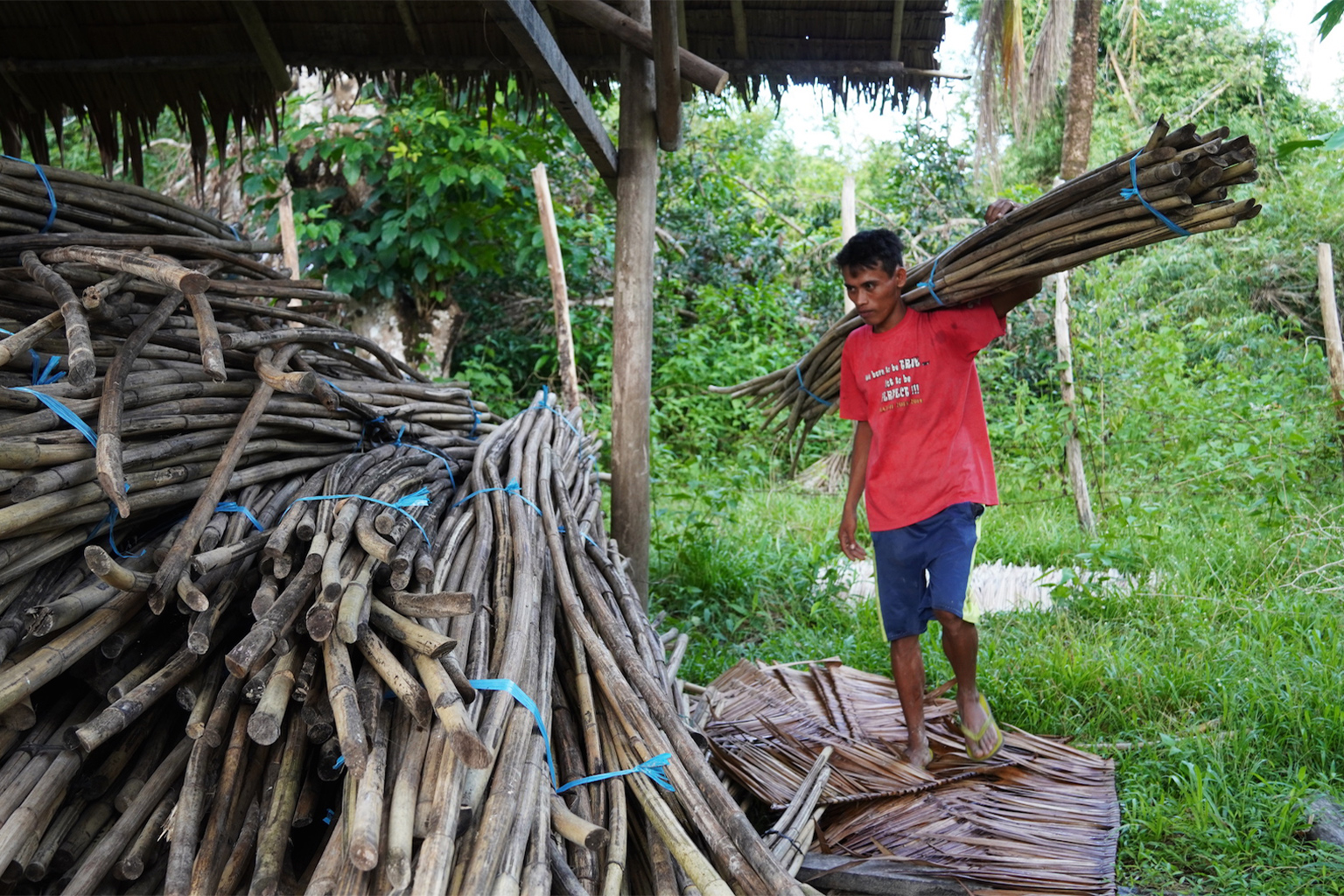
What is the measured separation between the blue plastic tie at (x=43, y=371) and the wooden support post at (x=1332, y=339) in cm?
605

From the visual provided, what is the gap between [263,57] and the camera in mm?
4230

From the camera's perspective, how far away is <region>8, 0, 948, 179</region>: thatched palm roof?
408cm

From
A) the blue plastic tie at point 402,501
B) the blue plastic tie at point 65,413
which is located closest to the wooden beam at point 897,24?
the blue plastic tie at point 402,501

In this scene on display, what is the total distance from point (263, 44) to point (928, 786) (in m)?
4.04

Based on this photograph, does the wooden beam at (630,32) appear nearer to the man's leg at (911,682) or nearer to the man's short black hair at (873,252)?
the man's short black hair at (873,252)

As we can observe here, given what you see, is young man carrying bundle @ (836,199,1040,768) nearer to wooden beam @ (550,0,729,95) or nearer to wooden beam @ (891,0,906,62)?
wooden beam @ (550,0,729,95)

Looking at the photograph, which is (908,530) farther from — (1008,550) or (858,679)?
(1008,550)

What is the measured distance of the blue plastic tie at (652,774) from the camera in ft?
6.90

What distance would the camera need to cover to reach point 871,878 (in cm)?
243

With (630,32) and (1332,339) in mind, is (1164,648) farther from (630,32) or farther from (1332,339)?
(630,32)

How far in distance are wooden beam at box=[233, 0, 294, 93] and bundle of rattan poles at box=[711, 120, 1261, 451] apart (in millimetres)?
2993

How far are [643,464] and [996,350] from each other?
4.84m

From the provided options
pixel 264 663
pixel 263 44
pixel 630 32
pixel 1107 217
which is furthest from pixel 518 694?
pixel 263 44

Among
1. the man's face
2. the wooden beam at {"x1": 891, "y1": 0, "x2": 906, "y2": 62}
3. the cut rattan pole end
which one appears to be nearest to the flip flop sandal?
the man's face
